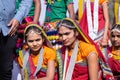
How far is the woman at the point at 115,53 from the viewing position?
20.4 ft

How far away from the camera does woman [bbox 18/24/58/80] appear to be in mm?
5789

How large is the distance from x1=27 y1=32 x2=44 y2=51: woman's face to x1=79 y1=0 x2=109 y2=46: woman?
0.87 meters

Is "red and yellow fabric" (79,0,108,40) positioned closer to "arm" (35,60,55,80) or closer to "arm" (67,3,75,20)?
"arm" (67,3,75,20)

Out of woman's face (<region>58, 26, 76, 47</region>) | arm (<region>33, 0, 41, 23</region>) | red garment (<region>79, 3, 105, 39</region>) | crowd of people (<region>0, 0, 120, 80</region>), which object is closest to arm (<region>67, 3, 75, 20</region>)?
crowd of people (<region>0, 0, 120, 80</region>)

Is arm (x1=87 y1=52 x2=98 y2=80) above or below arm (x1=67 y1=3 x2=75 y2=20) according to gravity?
below

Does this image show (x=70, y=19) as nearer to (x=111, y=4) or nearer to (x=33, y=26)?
(x=33, y=26)

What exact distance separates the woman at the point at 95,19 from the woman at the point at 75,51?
0.67 m

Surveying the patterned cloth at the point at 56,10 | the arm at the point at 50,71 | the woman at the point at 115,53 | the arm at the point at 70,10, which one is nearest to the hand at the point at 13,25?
the arm at the point at 50,71

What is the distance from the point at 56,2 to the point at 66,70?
1044 millimetres

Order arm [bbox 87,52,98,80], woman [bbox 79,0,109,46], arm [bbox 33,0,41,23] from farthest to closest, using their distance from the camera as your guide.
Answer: woman [bbox 79,0,109,46] → arm [bbox 33,0,41,23] → arm [bbox 87,52,98,80]

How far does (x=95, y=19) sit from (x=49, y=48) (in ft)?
3.01

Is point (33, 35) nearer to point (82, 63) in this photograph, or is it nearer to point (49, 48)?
point (49, 48)

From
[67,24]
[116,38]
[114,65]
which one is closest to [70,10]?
[67,24]

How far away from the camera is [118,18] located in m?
6.84
